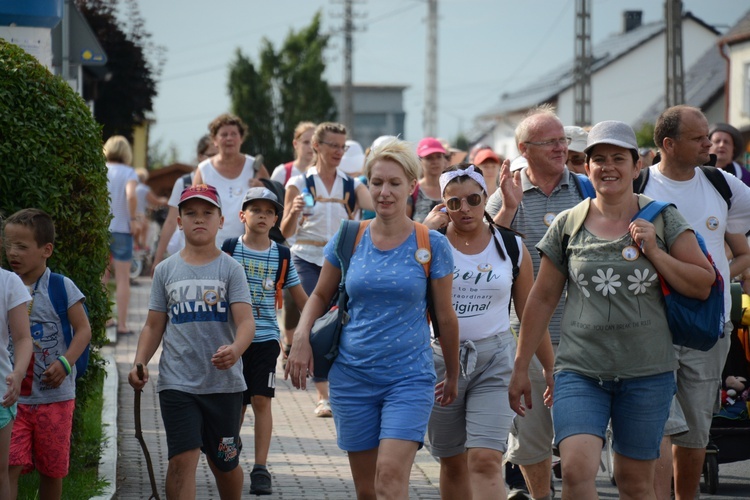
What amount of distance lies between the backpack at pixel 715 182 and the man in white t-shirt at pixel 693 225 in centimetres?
2

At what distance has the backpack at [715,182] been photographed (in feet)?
23.0

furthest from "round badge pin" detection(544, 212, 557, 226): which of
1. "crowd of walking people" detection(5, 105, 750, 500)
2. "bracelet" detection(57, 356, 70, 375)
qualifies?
"bracelet" detection(57, 356, 70, 375)

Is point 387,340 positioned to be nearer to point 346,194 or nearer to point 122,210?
point 346,194

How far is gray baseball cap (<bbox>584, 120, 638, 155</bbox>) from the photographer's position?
561cm

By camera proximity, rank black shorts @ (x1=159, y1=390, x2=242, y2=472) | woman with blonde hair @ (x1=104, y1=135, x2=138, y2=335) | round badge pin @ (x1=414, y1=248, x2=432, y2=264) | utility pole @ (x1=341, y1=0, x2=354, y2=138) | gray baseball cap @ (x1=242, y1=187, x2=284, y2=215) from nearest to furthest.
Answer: round badge pin @ (x1=414, y1=248, x2=432, y2=264) < black shorts @ (x1=159, y1=390, x2=242, y2=472) < gray baseball cap @ (x1=242, y1=187, x2=284, y2=215) < woman with blonde hair @ (x1=104, y1=135, x2=138, y2=335) < utility pole @ (x1=341, y1=0, x2=354, y2=138)

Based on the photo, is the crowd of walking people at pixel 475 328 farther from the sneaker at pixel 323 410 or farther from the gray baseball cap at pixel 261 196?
the sneaker at pixel 323 410

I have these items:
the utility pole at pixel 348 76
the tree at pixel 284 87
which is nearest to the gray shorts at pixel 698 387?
the utility pole at pixel 348 76

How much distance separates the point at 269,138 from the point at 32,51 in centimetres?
5321

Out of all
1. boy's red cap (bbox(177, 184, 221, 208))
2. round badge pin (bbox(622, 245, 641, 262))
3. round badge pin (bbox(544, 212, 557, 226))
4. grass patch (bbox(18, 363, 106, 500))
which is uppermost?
boy's red cap (bbox(177, 184, 221, 208))

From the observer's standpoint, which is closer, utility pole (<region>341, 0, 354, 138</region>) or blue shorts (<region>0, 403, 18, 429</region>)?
blue shorts (<region>0, 403, 18, 429</region>)

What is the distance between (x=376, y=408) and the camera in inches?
231

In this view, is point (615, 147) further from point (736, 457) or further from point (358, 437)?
point (736, 457)

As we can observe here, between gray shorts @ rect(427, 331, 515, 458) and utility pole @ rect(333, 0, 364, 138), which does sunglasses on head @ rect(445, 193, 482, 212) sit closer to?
gray shorts @ rect(427, 331, 515, 458)

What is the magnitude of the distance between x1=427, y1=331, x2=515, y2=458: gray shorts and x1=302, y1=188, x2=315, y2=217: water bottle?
419 centimetres
